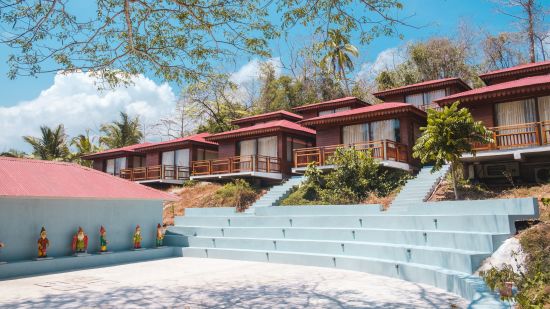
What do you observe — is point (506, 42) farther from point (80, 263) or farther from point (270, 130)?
point (80, 263)

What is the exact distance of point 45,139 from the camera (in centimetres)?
3662

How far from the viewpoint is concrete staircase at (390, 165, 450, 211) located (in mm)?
16048

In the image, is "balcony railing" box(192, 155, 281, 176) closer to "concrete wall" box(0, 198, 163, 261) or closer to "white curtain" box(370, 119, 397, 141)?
"white curtain" box(370, 119, 397, 141)

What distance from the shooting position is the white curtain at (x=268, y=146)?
84.0 ft

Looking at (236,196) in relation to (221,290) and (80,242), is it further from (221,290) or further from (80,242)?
(221,290)

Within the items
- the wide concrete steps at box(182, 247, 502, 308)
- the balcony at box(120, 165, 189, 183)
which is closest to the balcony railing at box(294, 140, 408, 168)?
the wide concrete steps at box(182, 247, 502, 308)

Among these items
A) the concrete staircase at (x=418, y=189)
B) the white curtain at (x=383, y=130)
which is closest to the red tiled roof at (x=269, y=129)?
the white curtain at (x=383, y=130)

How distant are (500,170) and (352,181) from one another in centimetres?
605

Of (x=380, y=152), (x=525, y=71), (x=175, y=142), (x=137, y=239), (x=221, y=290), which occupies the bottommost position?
(x=221, y=290)

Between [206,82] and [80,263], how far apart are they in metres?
7.72

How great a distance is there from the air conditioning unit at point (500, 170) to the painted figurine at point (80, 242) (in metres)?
15.9

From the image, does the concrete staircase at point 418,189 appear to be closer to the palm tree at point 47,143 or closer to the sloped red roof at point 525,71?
the sloped red roof at point 525,71

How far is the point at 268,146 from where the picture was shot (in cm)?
→ 2591

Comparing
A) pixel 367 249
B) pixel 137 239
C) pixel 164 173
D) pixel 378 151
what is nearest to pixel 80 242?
pixel 137 239
